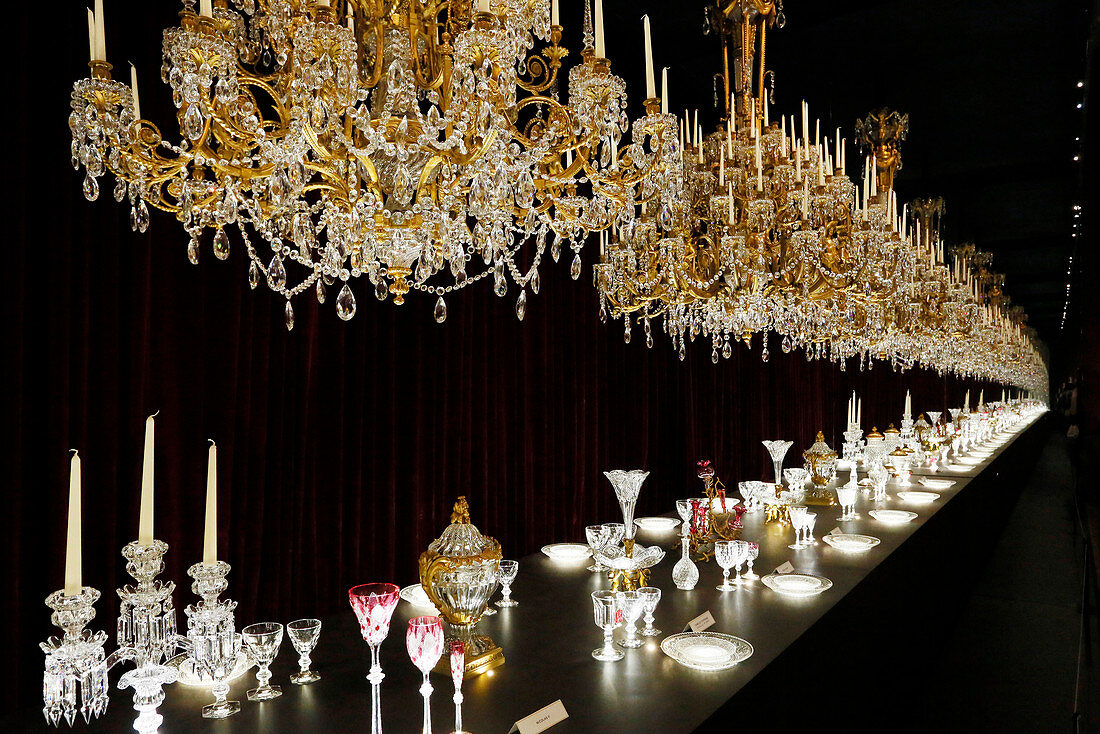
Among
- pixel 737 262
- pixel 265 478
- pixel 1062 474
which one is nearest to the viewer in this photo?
pixel 737 262

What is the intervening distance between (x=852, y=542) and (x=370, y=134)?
261 centimetres

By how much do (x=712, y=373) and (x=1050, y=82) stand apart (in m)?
3.65

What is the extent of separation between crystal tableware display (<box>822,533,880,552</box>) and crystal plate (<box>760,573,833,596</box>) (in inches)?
23.7

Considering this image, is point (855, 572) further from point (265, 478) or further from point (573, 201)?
point (265, 478)

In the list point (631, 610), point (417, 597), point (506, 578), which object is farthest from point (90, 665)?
point (631, 610)

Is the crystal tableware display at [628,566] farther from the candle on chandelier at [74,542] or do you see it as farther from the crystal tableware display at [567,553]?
the candle on chandelier at [74,542]

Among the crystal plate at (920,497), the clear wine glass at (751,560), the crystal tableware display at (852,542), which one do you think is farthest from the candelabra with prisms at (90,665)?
the crystal plate at (920,497)

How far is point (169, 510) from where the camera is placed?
2682mm

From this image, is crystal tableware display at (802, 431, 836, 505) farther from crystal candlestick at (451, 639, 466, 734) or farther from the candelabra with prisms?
the candelabra with prisms

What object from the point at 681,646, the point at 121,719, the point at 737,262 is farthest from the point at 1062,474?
the point at 121,719

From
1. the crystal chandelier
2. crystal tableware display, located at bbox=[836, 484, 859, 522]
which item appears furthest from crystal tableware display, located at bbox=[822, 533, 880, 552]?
the crystal chandelier

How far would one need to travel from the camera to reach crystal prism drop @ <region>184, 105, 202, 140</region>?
1.27m

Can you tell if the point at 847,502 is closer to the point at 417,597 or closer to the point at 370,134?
the point at 417,597

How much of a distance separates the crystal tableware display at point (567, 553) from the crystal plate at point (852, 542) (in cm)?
108
